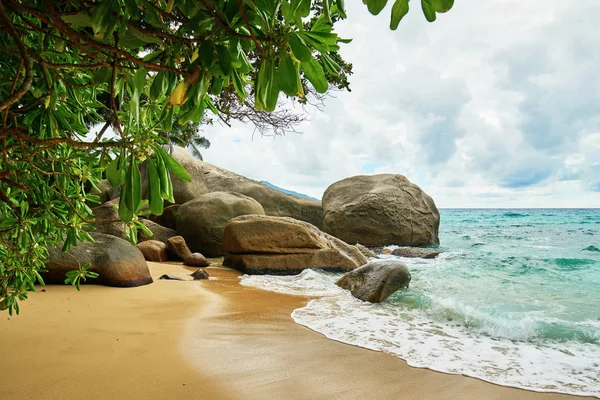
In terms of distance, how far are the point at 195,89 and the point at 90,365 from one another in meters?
2.25

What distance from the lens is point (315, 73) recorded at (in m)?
1.02

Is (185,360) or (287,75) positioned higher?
(287,75)

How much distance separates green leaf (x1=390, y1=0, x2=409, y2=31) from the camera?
92 centimetres

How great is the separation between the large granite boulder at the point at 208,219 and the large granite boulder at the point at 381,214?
3.79m

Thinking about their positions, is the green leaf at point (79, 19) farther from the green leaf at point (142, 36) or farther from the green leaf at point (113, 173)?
the green leaf at point (113, 173)

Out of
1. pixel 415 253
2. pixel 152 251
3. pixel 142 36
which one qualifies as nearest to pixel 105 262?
pixel 152 251

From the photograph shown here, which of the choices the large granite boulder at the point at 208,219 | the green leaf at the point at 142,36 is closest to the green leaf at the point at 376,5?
the green leaf at the point at 142,36

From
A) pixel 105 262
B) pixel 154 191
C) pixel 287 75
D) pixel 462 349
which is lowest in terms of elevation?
pixel 462 349

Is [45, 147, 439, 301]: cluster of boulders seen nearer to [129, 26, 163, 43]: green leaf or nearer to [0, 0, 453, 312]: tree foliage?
[0, 0, 453, 312]: tree foliage

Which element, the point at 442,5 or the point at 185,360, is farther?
the point at 185,360

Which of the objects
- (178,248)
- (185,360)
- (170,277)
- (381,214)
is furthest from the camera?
(381,214)

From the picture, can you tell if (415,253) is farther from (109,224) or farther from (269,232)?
(109,224)

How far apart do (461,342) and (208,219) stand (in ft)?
24.0

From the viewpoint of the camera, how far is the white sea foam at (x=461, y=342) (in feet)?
10.2
